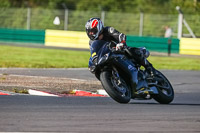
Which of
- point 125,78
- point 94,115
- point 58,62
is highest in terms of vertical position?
point 125,78

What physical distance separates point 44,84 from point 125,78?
311cm

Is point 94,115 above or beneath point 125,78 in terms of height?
beneath

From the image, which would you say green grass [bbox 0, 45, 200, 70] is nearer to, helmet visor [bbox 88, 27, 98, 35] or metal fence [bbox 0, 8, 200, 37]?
metal fence [bbox 0, 8, 200, 37]

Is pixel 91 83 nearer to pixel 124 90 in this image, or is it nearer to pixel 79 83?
pixel 79 83

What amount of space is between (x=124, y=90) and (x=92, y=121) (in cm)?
189

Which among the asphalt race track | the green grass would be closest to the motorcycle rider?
the asphalt race track

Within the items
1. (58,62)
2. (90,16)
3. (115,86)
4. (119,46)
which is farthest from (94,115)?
(90,16)

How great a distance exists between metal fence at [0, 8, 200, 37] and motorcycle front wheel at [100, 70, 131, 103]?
2036cm

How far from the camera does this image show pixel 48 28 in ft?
108

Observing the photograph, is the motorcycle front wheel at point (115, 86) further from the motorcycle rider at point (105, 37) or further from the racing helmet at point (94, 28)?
the racing helmet at point (94, 28)

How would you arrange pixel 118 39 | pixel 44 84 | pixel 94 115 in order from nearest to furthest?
1. pixel 94 115
2. pixel 118 39
3. pixel 44 84

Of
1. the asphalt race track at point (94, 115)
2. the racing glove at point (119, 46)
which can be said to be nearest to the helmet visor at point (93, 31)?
the racing glove at point (119, 46)

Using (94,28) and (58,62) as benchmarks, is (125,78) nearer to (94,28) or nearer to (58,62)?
(94,28)

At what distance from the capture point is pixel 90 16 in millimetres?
32062
